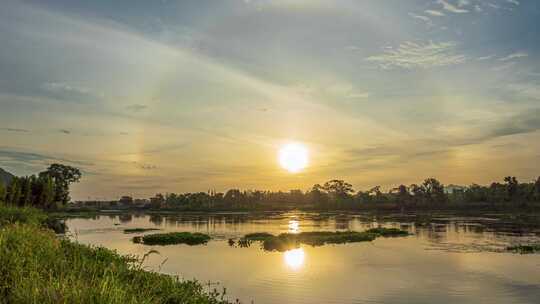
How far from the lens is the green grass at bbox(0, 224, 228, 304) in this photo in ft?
28.3

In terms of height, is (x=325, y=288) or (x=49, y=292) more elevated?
(x=49, y=292)

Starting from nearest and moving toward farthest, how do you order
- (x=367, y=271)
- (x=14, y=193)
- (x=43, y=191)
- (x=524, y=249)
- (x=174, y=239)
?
(x=367, y=271) < (x=524, y=249) < (x=174, y=239) < (x=14, y=193) < (x=43, y=191)

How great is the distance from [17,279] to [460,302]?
1951cm

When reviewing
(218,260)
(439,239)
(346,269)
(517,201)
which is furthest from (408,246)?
(517,201)

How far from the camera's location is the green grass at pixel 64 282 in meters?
8.62

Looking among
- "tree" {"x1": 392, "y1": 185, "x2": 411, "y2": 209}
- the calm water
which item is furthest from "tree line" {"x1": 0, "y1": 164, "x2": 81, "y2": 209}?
"tree" {"x1": 392, "y1": 185, "x2": 411, "y2": 209}

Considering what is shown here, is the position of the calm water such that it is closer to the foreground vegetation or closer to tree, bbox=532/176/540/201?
the foreground vegetation

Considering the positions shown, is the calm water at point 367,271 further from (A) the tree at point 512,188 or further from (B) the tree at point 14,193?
(A) the tree at point 512,188

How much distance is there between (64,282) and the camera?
9453 mm

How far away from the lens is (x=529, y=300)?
2303cm

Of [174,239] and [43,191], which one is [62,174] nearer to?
[43,191]

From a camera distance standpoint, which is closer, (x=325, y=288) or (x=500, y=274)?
(x=325, y=288)

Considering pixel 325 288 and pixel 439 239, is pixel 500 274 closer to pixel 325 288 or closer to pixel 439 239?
pixel 325 288

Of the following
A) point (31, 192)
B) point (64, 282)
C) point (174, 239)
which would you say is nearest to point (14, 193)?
point (31, 192)
